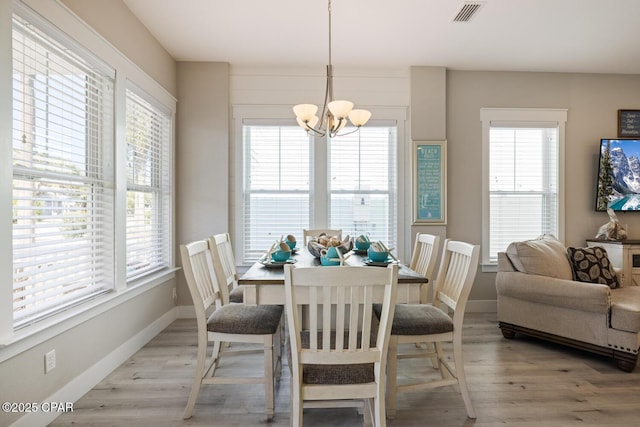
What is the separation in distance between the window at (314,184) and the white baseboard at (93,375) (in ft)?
4.21

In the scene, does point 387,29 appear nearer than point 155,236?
Yes

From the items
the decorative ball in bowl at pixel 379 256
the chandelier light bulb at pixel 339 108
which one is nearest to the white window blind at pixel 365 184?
the chandelier light bulb at pixel 339 108

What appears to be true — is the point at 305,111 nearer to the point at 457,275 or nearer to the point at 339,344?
the point at 457,275

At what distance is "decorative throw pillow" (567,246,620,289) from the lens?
3.33 metres

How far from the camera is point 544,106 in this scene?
4.25 metres

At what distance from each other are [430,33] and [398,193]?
5.49 feet

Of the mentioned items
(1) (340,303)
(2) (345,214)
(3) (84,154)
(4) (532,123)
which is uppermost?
(4) (532,123)

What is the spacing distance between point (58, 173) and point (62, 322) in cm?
89

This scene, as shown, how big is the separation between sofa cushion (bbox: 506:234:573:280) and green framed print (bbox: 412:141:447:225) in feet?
3.06

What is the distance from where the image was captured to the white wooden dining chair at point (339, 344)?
57.1 inches

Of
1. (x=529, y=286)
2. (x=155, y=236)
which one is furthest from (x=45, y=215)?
(x=529, y=286)

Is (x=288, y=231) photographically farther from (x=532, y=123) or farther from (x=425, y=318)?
(x=532, y=123)

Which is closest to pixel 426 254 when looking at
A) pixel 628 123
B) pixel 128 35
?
pixel 128 35

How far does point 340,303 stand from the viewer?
1.46 metres
